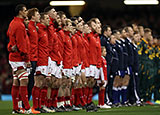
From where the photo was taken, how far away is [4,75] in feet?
88.9

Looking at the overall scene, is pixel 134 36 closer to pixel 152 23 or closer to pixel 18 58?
pixel 18 58

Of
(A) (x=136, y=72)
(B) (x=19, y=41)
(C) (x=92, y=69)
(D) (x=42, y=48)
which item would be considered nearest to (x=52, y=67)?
(D) (x=42, y=48)

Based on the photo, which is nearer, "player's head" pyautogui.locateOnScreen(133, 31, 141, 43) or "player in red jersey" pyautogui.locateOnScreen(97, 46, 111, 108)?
"player in red jersey" pyautogui.locateOnScreen(97, 46, 111, 108)

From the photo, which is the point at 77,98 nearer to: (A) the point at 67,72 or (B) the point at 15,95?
(A) the point at 67,72

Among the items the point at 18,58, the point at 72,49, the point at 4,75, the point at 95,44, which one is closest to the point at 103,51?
the point at 95,44

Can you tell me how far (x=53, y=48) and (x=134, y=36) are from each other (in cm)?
451

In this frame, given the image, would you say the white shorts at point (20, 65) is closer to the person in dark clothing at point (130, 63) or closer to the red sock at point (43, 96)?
the red sock at point (43, 96)

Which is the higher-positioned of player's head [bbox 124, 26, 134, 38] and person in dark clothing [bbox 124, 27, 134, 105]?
player's head [bbox 124, 26, 134, 38]

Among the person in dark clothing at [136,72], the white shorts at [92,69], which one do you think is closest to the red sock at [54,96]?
the white shorts at [92,69]

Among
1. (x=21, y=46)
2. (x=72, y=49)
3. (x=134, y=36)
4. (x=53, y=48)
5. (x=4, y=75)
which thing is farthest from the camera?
(x=4, y=75)

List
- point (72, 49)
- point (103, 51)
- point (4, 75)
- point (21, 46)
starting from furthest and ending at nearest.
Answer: point (4, 75) < point (103, 51) < point (72, 49) < point (21, 46)

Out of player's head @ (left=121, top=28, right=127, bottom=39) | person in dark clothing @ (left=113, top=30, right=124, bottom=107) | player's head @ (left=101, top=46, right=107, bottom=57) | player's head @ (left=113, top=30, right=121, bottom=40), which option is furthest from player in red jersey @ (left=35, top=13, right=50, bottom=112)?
player's head @ (left=121, top=28, right=127, bottom=39)

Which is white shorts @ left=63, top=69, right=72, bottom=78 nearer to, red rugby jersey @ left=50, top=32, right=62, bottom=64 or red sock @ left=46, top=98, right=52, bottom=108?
red rugby jersey @ left=50, top=32, right=62, bottom=64

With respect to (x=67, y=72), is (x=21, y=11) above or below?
above
